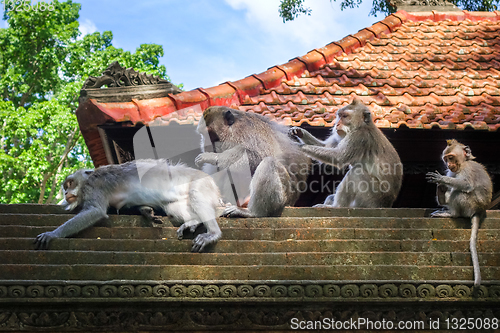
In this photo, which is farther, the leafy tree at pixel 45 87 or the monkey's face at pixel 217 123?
the leafy tree at pixel 45 87

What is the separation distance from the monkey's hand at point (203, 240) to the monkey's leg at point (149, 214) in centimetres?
59

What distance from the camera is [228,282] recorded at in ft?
14.0

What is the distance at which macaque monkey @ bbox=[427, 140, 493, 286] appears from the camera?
17.1 ft

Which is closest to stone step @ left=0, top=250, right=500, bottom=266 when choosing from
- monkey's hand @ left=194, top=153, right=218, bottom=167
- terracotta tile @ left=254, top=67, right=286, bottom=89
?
monkey's hand @ left=194, top=153, right=218, bottom=167

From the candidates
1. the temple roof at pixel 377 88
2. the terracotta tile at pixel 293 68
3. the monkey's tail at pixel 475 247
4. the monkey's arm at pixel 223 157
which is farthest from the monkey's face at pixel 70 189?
the terracotta tile at pixel 293 68

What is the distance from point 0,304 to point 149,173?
77.3 inches

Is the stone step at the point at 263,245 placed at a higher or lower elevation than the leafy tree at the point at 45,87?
lower

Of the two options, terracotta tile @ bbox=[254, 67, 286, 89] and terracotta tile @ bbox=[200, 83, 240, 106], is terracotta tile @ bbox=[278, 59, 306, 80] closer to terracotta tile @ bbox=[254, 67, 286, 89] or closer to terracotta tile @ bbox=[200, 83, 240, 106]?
terracotta tile @ bbox=[254, 67, 286, 89]

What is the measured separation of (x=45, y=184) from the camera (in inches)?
729

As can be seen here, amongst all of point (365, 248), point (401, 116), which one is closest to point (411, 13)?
point (401, 116)

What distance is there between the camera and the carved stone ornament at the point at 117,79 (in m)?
7.59

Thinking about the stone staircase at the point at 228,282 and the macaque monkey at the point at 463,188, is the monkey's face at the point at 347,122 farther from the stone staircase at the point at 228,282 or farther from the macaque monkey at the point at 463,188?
the stone staircase at the point at 228,282

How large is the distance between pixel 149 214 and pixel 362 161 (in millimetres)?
2789

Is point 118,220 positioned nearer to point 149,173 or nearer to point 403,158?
point 149,173
